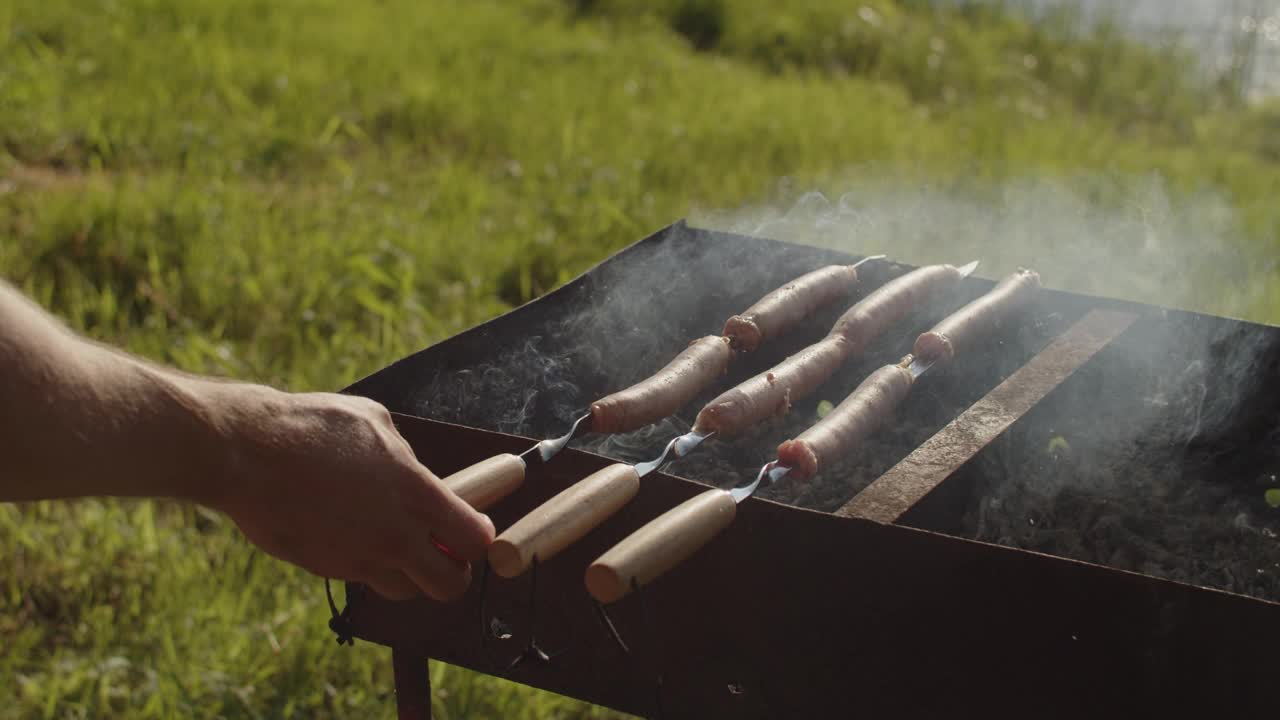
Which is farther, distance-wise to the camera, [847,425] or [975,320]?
[975,320]

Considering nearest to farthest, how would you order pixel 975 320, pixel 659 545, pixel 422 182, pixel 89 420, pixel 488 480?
pixel 89 420 < pixel 659 545 < pixel 488 480 < pixel 975 320 < pixel 422 182

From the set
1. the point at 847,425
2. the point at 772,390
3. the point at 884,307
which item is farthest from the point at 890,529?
the point at 884,307

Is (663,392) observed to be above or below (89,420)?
below

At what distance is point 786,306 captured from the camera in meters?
2.57

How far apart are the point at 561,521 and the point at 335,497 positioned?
30 centimetres

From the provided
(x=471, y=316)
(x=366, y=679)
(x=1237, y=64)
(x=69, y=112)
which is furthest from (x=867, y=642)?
(x=1237, y=64)

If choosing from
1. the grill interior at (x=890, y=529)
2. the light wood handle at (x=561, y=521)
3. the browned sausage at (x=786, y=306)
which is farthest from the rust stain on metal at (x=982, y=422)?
the browned sausage at (x=786, y=306)

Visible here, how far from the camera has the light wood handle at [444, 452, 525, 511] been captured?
1.83 meters

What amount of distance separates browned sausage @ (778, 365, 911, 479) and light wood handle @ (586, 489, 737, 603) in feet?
0.79

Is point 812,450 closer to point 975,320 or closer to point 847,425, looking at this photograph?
point 847,425

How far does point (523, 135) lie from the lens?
20.5 feet

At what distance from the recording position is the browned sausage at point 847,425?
200 centimetres

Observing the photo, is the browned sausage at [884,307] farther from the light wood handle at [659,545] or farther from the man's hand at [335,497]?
the man's hand at [335,497]

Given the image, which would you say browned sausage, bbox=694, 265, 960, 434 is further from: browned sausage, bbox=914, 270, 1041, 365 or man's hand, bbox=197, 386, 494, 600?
man's hand, bbox=197, 386, 494, 600
